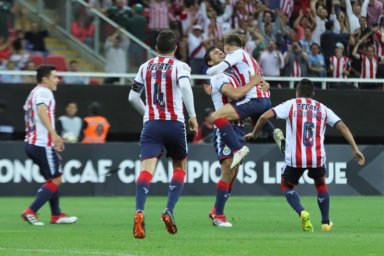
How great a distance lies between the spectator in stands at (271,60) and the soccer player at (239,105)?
1061 centimetres

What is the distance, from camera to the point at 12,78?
25.3 meters

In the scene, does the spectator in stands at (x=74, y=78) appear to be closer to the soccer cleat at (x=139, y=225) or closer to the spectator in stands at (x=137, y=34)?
the spectator in stands at (x=137, y=34)

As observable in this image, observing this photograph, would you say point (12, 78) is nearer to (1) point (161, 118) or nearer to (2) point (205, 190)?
(2) point (205, 190)

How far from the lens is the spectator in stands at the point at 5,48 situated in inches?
955

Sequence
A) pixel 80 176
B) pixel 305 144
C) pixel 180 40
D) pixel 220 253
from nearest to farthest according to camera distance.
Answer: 1. pixel 220 253
2. pixel 305 144
3. pixel 80 176
4. pixel 180 40

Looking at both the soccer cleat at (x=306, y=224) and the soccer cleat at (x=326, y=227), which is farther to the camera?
the soccer cleat at (x=326, y=227)

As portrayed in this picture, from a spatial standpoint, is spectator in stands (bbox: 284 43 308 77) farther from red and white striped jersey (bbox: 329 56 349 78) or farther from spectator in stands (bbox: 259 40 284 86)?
red and white striped jersey (bbox: 329 56 349 78)

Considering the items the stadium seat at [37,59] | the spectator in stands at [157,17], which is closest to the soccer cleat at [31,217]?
the stadium seat at [37,59]

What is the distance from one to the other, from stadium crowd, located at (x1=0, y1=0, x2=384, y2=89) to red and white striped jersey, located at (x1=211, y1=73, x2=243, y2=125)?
9.86 meters

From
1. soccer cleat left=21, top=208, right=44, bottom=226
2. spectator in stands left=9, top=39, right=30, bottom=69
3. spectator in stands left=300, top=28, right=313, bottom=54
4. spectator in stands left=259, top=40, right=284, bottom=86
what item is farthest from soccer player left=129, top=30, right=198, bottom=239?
spectator in stands left=300, top=28, right=313, bottom=54

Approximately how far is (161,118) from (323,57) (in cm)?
1437

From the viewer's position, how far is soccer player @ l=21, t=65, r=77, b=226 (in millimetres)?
15812

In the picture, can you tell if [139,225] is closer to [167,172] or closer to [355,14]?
[167,172]

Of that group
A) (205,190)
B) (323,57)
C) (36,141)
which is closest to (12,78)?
(205,190)
